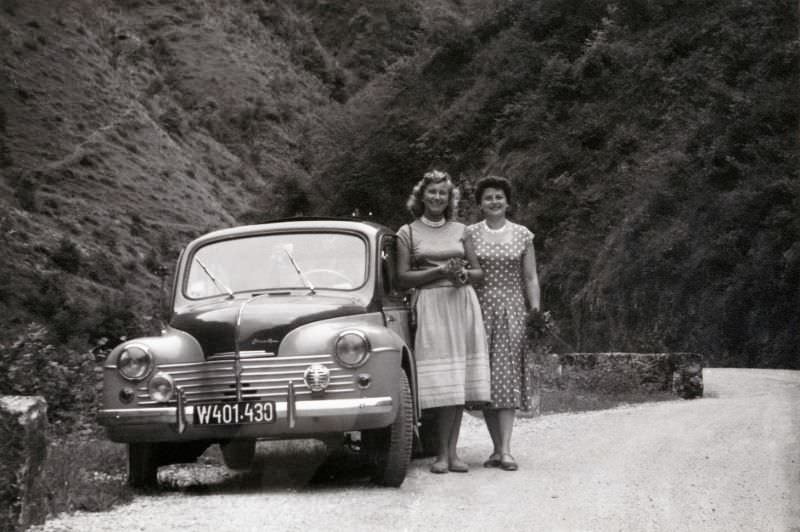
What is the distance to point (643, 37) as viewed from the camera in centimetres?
3192

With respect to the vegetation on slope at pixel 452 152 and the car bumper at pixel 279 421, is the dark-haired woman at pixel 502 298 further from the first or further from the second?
the vegetation on slope at pixel 452 152

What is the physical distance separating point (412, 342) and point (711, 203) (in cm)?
1462

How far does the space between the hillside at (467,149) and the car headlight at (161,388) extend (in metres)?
6.56

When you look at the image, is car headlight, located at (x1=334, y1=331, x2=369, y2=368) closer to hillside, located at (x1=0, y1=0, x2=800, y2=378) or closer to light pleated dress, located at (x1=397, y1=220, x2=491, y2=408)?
light pleated dress, located at (x1=397, y1=220, x2=491, y2=408)

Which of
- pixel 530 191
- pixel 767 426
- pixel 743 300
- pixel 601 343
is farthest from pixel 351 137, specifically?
pixel 767 426

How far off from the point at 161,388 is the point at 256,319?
710mm

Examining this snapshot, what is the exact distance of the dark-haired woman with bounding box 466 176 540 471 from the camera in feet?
26.6

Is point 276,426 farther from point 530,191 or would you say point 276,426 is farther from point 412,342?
point 530,191

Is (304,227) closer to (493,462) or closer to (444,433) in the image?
(444,433)

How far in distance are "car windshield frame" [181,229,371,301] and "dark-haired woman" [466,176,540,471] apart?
813mm

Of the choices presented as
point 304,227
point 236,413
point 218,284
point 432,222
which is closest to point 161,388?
point 236,413

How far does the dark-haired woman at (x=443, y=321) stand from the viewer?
25.7 feet

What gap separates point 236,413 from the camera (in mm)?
6945

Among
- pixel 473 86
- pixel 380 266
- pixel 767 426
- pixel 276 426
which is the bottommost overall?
pixel 767 426
